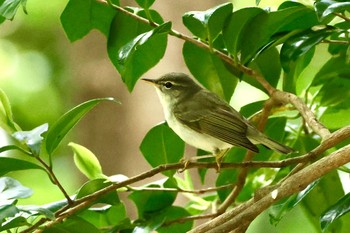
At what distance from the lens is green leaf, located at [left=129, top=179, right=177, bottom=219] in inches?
61.4

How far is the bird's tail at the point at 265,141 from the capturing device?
151cm

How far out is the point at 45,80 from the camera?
4418mm

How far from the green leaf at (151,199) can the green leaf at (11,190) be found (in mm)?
392

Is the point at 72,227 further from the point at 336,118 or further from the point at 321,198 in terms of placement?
the point at 336,118

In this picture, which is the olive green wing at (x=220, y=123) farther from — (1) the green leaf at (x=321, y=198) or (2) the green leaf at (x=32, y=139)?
(2) the green leaf at (x=32, y=139)

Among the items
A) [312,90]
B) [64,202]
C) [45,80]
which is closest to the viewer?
[64,202]

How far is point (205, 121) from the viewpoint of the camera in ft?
6.31

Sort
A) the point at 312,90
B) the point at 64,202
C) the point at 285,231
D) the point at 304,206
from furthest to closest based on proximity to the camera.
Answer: the point at 285,231, the point at 312,90, the point at 304,206, the point at 64,202

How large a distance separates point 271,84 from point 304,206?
0.90 feet

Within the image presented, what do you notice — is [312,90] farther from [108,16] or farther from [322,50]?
[322,50]

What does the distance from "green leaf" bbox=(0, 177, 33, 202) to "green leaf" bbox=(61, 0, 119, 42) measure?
0.42m

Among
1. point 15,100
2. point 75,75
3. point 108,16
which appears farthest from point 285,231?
point 15,100

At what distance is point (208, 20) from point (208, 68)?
27 cm

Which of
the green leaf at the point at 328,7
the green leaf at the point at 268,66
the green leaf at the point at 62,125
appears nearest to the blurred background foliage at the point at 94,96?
the green leaf at the point at 268,66
